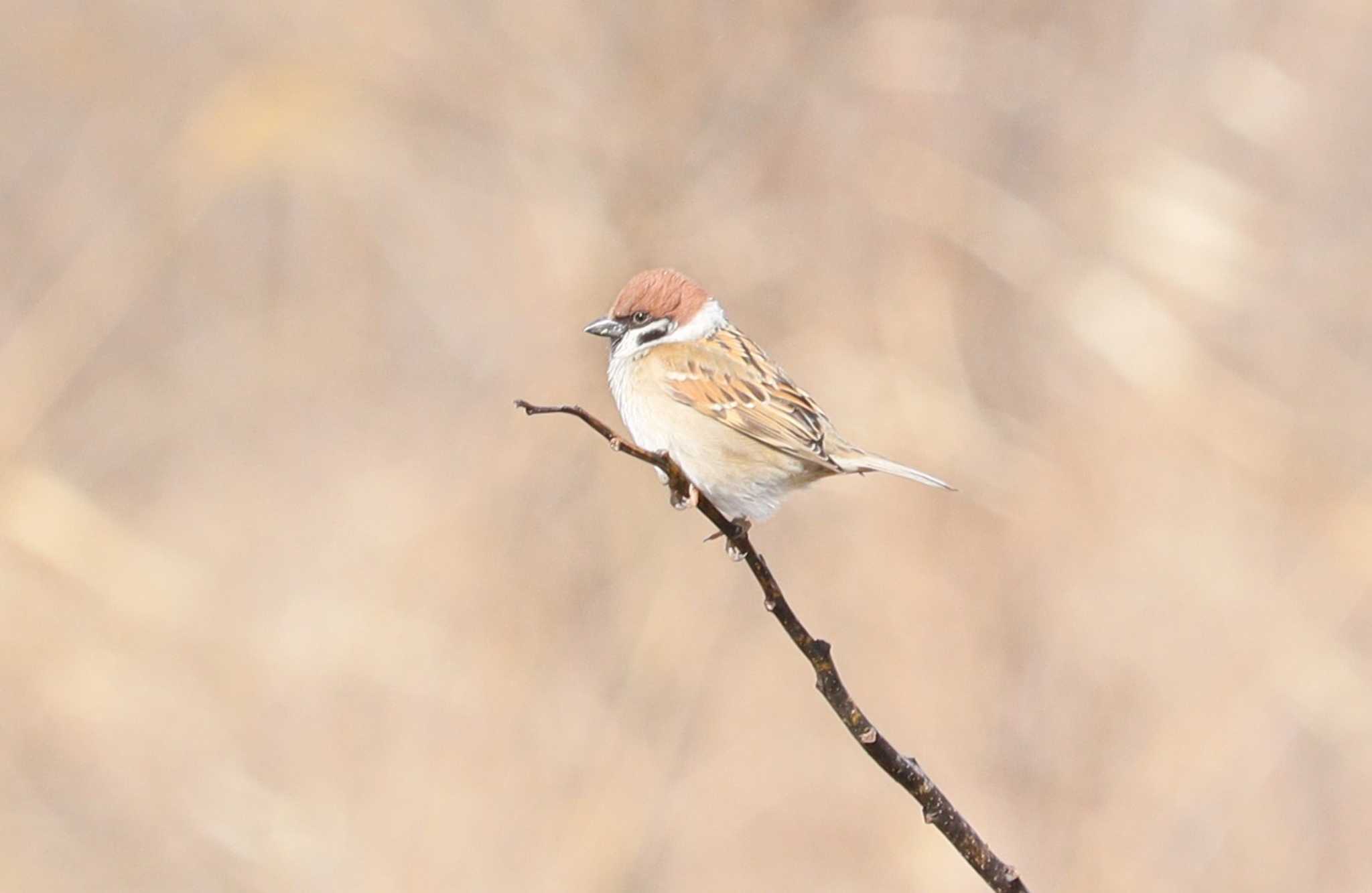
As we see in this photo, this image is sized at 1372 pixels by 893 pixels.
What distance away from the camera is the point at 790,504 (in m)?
4.26

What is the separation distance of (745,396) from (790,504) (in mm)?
1759

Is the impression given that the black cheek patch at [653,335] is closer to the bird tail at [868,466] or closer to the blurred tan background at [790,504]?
the bird tail at [868,466]

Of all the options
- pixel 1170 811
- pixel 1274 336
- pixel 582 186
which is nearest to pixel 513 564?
pixel 582 186

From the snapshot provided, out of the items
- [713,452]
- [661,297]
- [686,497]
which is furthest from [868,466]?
[686,497]

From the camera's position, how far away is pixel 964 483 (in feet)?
12.4

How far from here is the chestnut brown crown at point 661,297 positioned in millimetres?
2447

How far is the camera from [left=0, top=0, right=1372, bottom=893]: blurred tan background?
3.62 metres

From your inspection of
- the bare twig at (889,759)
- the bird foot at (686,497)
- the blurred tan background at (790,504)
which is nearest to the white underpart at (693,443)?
the bird foot at (686,497)

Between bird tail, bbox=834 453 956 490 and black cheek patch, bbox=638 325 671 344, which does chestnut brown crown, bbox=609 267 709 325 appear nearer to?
black cheek patch, bbox=638 325 671 344

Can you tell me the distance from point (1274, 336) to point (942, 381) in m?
1.00

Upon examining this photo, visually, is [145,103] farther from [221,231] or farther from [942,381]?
[942,381]

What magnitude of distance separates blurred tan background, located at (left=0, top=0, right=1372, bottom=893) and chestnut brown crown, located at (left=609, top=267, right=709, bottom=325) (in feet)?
3.77

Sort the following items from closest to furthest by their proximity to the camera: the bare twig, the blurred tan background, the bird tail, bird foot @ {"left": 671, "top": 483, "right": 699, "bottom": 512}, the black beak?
the bare twig < bird foot @ {"left": 671, "top": 483, "right": 699, "bottom": 512} < the bird tail < the black beak < the blurred tan background

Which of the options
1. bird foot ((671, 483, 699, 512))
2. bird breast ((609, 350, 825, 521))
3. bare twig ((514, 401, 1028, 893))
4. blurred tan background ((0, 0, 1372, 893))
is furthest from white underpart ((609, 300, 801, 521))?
blurred tan background ((0, 0, 1372, 893))
